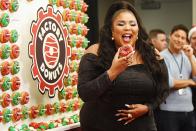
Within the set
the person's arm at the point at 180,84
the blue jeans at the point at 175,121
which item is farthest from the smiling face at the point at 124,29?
the blue jeans at the point at 175,121

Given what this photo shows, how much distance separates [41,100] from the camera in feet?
9.92

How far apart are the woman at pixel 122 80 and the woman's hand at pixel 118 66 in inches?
1.0

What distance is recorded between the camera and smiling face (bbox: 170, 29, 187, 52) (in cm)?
404

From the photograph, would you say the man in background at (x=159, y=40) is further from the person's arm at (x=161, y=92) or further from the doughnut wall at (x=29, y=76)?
the person's arm at (x=161, y=92)

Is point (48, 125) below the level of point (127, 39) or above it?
below

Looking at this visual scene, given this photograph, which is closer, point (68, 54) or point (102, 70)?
point (102, 70)

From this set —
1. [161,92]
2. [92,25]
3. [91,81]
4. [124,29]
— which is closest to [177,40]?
[161,92]

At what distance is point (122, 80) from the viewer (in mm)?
2400

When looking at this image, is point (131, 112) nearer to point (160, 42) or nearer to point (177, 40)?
point (177, 40)

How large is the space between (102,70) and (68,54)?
3.00 ft

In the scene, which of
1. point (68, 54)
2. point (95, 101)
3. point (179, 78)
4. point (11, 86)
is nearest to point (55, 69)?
point (68, 54)

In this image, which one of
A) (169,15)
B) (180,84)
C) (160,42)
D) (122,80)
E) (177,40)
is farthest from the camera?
(169,15)

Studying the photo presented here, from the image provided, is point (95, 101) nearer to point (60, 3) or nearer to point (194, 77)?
point (60, 3)

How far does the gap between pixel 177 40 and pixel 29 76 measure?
1697 millimetres
